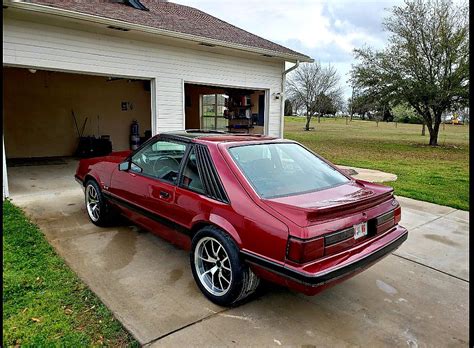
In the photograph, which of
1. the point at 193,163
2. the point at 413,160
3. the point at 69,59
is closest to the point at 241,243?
the point at 193,163

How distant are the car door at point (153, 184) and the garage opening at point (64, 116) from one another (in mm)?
5761

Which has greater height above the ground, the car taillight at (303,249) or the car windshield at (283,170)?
the car windshield at (283,170)

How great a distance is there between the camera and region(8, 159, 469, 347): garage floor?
8.23 ft

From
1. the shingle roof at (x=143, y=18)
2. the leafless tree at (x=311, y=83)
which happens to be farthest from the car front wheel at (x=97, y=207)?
the leafless tree at (x=311, y=83)

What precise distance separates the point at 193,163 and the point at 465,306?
2.64m

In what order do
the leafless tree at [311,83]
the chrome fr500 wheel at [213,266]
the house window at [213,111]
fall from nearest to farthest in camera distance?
the chrome fr500 wheel at [213,266] → the house window at [213,111] → the leafless tree at [311,83]

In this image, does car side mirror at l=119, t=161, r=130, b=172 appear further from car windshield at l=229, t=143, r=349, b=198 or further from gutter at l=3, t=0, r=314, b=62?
gutter at l=3, t=0, r=314, b=62

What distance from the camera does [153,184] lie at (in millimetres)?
3533

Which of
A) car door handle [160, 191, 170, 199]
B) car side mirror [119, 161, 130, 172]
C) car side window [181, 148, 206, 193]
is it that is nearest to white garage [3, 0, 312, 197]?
car side mirror [119, 161, 130, 172]

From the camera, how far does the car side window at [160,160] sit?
3451 mm

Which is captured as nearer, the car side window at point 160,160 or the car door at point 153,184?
the car door at point 153,184

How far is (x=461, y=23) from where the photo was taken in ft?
55.0

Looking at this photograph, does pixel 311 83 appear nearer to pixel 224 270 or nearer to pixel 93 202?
pixel 93 202

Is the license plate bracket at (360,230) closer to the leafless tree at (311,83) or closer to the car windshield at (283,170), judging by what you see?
the car windshield at (283,170)
